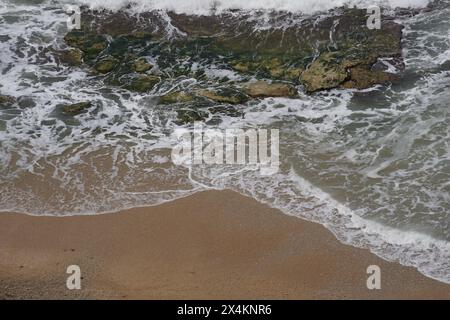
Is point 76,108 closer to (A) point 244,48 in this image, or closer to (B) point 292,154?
(A) point 244,48

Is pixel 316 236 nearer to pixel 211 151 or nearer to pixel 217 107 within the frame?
pixel 211 151

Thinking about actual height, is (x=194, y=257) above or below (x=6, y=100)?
below

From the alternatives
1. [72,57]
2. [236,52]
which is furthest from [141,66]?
[236,52]

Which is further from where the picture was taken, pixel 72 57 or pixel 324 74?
pixel 72 57

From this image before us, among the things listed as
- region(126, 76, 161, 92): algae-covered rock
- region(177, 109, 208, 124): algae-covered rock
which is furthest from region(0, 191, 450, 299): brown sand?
region(126, 76, 161, 92): algae-covered rock

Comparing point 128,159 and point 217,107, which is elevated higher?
point 217,107

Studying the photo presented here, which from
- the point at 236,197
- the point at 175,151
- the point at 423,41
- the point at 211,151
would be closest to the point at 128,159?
the point at 175,151
